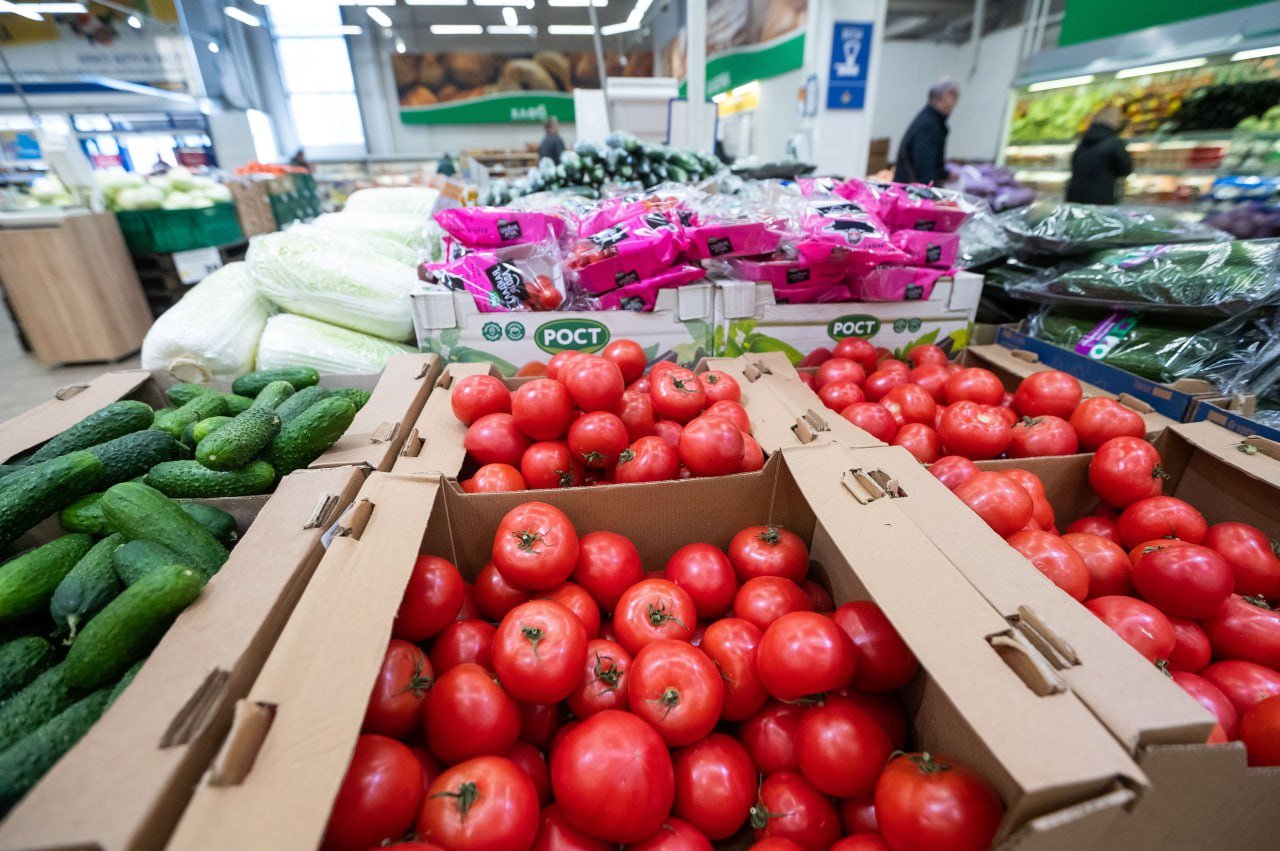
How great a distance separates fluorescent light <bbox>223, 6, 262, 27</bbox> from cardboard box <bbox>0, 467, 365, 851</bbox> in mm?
15607

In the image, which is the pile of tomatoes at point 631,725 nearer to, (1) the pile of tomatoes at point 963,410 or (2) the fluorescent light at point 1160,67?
(1) the pile of tomatoes at point 963,410

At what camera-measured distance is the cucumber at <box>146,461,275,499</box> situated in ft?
4.34

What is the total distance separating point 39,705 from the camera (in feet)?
2.85

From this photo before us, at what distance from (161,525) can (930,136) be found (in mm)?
6120

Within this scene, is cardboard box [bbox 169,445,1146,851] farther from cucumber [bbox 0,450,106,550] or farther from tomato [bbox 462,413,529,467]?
cucumber [bbox 0,450,106,550]

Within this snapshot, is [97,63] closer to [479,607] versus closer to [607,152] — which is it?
[607,152]

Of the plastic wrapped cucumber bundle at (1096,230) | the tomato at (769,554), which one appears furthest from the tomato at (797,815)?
the plastic wrapped cucumber bundle at (1096,230)

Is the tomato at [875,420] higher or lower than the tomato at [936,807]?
higher

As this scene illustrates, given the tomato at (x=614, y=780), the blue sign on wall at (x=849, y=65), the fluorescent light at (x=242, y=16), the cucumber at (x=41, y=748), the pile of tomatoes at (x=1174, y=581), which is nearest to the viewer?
the cucumber at (x=41, y=748)

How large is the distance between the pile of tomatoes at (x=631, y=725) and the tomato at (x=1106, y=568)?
545mm

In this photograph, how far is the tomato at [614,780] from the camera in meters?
0.84

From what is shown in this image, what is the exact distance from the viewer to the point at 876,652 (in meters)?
1.01

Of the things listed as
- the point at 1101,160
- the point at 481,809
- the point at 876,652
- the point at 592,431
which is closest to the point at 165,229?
the point at 592,431

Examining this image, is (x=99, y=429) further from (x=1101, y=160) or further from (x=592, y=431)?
(x=1101, y=160)
